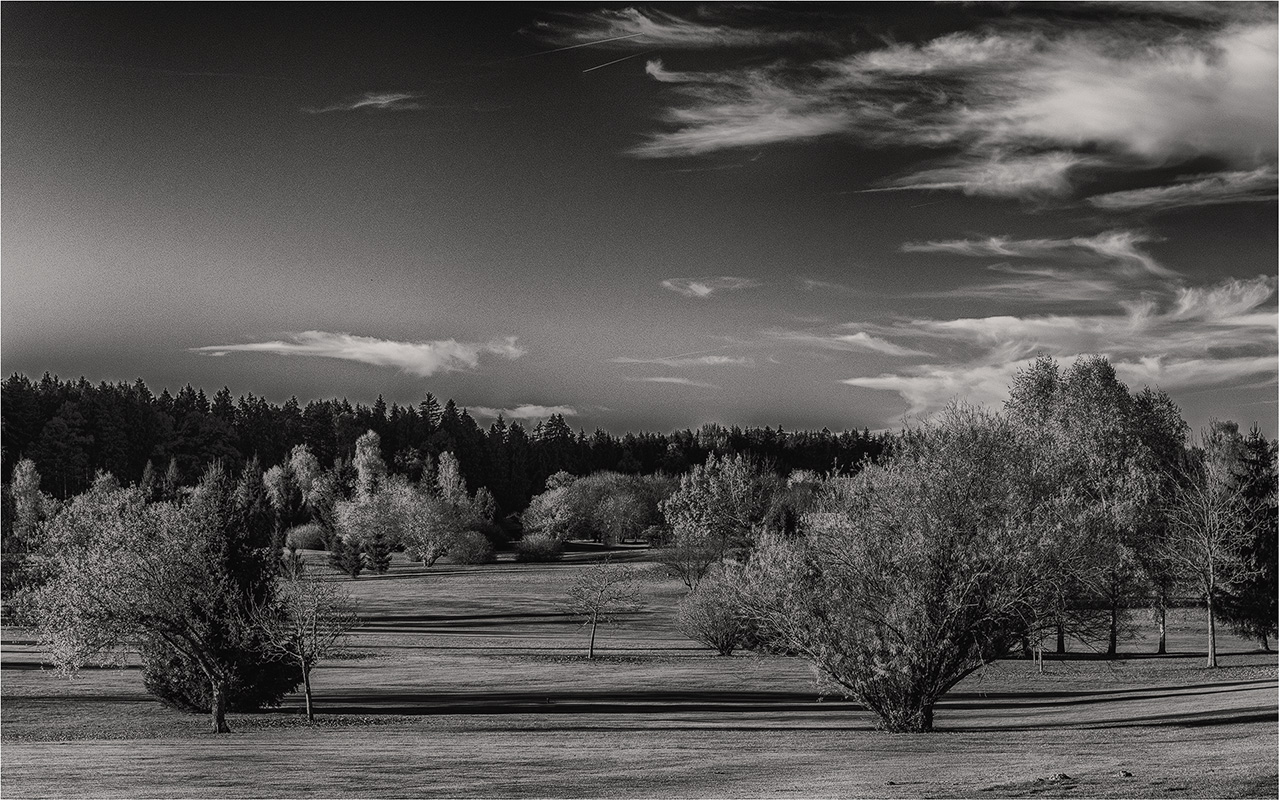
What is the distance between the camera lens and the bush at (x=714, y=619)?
59812 millimetres

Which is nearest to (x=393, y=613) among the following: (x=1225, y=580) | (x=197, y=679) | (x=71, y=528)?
(x=71, y=528)

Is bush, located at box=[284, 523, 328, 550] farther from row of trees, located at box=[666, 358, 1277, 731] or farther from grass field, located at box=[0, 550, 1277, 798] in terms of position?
row of trees, located at box=[666, 358, 1277, 731]

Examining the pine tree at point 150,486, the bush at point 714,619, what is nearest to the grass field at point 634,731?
the bush at point 714,619

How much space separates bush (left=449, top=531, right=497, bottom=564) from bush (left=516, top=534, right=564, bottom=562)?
14.7 feet

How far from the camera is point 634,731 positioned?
3288 centimetres

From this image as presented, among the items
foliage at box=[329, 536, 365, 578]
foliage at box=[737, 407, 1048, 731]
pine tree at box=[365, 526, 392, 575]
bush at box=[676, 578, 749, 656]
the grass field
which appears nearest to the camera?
the grass field

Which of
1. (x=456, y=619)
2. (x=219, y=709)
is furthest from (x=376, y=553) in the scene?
(x=219, y=709)

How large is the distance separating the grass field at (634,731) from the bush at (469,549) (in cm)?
5204

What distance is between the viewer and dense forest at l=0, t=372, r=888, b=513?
5827 inches

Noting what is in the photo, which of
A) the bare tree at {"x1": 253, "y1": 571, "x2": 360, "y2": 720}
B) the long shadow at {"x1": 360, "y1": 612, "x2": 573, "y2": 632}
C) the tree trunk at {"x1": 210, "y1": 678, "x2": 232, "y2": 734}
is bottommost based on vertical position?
the long shadow at {"x1": 360, "y1": 612, "x2": 573, "y2": 632}

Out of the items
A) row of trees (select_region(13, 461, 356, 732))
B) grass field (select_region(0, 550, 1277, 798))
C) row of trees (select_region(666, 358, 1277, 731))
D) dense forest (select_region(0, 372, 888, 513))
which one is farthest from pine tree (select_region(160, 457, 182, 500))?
row of trees (select_region(666, 358, 1277, 731))

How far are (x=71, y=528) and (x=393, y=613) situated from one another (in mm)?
24157

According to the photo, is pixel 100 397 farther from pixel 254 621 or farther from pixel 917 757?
pixel 917 757

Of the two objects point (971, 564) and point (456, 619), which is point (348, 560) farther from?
point (971, 564)
